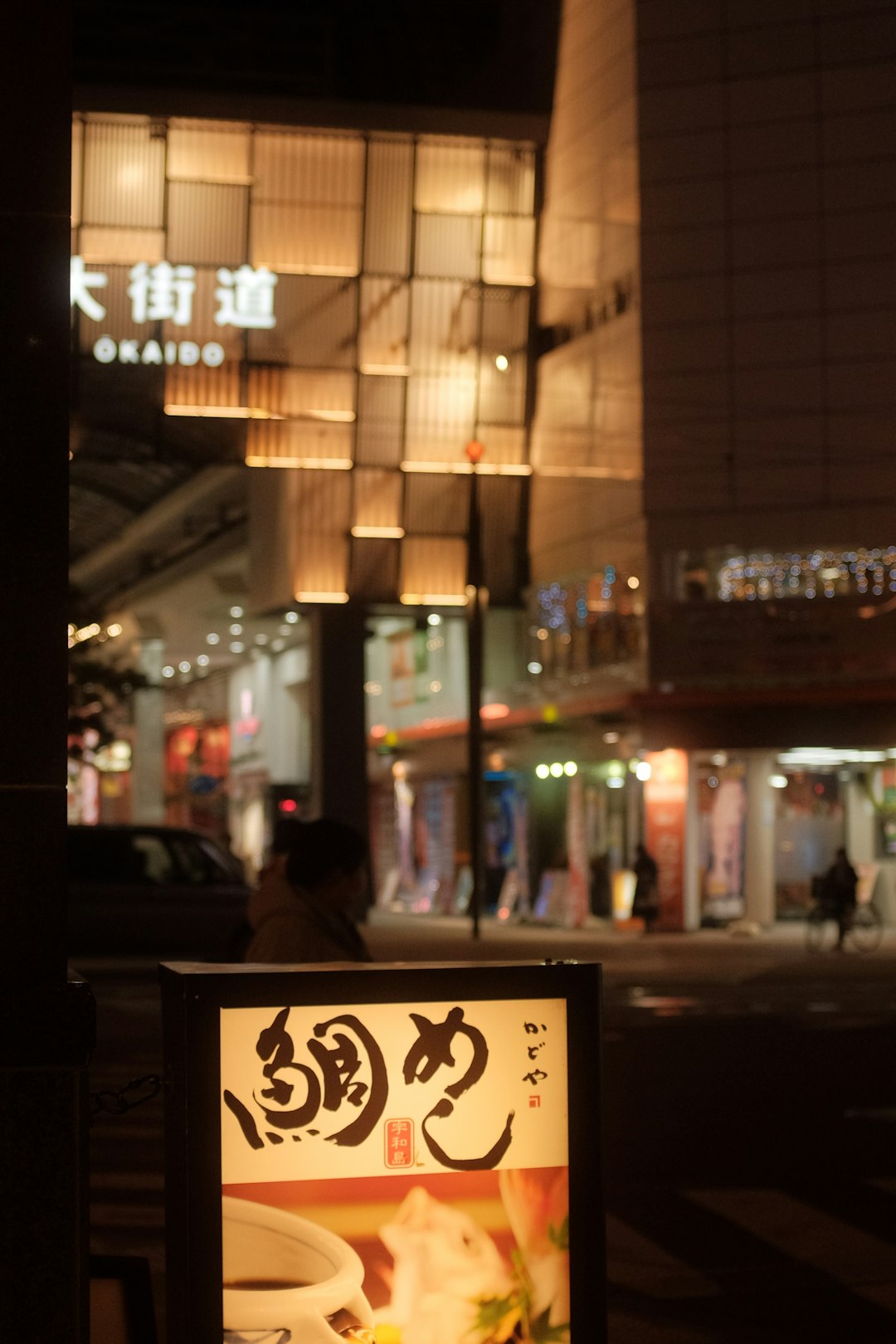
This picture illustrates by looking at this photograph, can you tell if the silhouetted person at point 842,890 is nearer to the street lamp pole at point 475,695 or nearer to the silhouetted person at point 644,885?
the silhouetted person at point 644,885

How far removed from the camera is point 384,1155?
13.5ft

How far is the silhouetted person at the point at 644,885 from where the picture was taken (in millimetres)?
32625

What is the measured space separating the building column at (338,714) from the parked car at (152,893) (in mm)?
14088

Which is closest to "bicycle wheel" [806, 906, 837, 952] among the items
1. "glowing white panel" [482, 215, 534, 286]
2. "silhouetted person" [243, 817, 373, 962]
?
"glowing white panel" [482, 215, 534, 286]

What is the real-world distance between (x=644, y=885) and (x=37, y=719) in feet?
95.7

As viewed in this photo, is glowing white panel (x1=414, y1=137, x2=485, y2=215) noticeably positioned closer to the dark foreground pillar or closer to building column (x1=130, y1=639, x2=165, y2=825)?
building column (x1=130, y1=639, x2=165, y2=825)

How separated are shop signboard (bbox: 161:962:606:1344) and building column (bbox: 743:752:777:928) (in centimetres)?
2959

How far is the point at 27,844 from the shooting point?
407 cm

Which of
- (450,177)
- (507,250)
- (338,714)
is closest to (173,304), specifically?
(450,177)

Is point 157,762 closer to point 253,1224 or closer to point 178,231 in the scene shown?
point 178,231

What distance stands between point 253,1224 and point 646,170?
3111 cm

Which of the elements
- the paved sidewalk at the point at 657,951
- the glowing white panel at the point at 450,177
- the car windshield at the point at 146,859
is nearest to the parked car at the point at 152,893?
the car windshield at the point at 146,859

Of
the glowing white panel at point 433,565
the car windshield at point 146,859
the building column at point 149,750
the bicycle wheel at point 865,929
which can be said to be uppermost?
the glowing white panel at point 433,565

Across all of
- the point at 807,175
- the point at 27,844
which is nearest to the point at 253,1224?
the point at 27,844
